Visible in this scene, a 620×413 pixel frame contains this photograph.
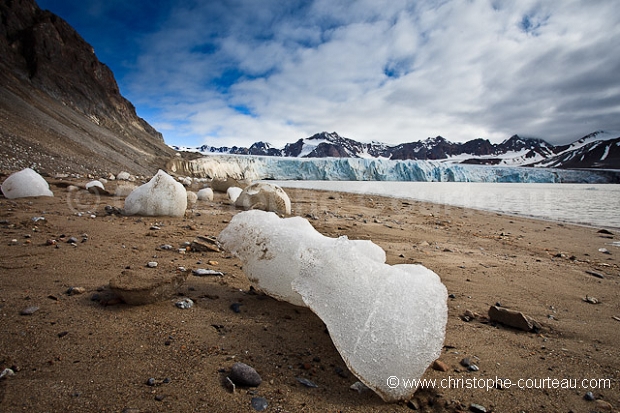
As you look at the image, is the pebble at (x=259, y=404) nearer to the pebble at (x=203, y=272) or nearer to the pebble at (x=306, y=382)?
the pebble at (x=306, y=382)

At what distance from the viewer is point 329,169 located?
4522 cm

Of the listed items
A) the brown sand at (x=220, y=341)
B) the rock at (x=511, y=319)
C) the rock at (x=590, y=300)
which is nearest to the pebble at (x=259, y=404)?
the brown sand at (x=220, y=341)

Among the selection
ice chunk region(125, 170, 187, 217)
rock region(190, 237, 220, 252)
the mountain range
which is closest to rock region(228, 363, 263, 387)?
rock region(190, 237, 220, 252)

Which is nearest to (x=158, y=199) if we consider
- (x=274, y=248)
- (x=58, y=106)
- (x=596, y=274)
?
(x=274, y=248)

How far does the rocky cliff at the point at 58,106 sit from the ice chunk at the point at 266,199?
23.2 feet

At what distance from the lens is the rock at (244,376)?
1351 millimetres

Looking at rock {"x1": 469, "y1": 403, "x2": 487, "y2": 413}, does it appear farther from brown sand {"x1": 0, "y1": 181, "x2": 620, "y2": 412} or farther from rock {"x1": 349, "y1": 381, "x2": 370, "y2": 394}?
rock {"x1": 349, "y1": 381, "x2": 370, "y2": 394}

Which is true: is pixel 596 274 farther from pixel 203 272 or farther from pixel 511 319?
pixel 203 272

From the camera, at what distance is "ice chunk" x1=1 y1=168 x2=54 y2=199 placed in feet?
16.6

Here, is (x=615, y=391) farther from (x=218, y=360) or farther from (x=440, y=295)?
(x=218, y=360)

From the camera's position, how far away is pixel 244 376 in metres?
1.36

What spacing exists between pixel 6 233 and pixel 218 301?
103 inches

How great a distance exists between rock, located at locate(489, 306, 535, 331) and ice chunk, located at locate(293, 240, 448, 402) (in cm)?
88

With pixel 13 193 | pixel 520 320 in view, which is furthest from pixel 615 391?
pixel 13 193
